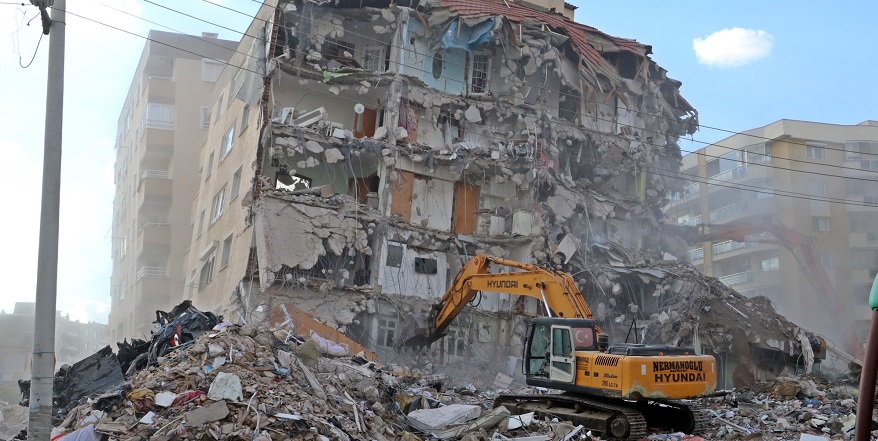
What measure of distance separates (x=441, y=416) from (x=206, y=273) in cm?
2041

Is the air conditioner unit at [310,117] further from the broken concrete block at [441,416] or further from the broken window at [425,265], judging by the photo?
the broken concrete block at [441,416]

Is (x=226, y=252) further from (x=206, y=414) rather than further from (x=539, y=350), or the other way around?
(x=206, y=414)

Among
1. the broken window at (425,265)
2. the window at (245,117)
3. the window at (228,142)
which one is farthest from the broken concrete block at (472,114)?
the window at (228,142)

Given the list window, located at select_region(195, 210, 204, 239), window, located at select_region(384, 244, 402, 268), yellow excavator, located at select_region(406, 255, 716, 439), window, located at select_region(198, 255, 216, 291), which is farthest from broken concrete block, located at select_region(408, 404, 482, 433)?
window, located at select_region(195, 210, 204, 239)

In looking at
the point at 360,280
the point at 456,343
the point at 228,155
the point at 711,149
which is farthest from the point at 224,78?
the point at 711,149

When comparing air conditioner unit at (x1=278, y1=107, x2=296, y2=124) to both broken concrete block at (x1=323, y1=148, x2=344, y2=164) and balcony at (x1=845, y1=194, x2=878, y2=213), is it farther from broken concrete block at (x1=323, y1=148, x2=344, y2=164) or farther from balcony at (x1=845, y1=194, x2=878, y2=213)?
balcony at (x1=845, y1=194, x2=878, y2=213)

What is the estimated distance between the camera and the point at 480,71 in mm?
31547

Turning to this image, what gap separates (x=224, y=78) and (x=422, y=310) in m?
17.5

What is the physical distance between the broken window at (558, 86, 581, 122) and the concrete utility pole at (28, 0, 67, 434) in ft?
82.7

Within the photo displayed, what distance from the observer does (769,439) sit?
15.2 metres

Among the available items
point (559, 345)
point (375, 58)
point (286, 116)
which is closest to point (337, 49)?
point (375, 58)

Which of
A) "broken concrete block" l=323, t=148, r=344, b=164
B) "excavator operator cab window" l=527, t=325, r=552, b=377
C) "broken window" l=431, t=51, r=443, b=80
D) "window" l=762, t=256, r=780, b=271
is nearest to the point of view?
"excavator operator cab window" l=527, t=325, r=552, b=377

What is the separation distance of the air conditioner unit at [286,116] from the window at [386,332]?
279 inches

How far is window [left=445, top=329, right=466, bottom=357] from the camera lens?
27.5 metres
